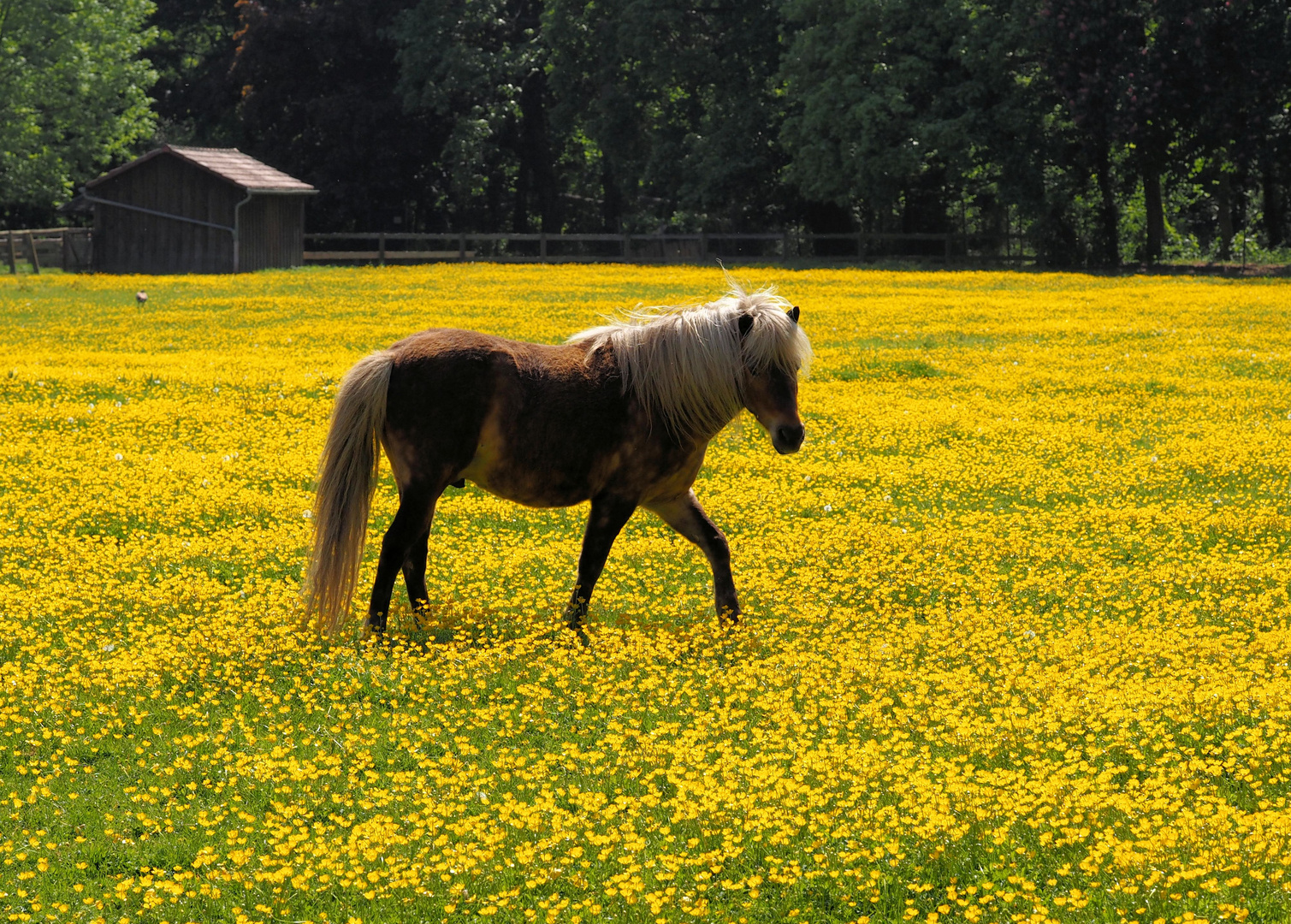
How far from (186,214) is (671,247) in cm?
2034

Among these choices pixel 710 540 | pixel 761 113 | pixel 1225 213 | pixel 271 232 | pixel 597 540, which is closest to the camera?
pixel 597 540

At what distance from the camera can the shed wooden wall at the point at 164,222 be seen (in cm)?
5238

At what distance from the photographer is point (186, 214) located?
2078 inches

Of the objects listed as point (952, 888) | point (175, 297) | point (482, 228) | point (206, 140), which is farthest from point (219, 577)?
point (206, 140)

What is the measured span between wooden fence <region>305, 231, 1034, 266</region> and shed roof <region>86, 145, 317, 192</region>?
425 centimetres

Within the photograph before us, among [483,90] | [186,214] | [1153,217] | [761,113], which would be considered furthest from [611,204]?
[1153,217]

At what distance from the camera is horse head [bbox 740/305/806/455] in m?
8.88

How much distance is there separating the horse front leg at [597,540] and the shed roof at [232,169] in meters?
45.7

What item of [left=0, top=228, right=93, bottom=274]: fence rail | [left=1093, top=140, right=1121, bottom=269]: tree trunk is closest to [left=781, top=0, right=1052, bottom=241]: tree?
[left=1093, top=140, right=1121, bottom=269]: tree trunk

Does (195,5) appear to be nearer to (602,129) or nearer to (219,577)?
(602,129)

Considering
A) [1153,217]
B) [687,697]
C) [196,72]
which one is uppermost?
[196,72]

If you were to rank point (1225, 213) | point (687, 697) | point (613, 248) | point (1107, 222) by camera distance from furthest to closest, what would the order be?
point (613, 248)
point (1225, 213)
point (1107, 222)
point (687, 697)

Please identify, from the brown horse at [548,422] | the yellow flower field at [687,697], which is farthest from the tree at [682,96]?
the brown horse at [548,422]

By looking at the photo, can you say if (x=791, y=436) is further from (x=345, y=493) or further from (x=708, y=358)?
(x=345, y=493)
